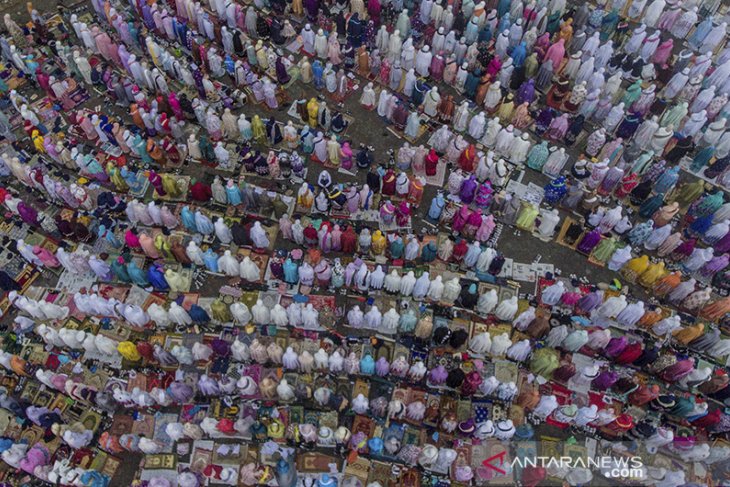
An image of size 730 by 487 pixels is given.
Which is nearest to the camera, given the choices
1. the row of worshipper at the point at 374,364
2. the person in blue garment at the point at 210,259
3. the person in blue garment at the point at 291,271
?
the row of worshipper at the point at 374,364

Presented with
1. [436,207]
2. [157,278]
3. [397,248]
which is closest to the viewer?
[157,278]

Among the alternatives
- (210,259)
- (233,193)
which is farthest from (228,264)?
(233,193)

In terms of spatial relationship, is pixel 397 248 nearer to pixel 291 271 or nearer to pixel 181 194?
pixel 291 271

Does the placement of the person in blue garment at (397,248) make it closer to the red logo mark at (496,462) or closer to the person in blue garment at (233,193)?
the person in blue garment at (233,193)

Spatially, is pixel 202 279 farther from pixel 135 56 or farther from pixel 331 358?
pixel 135 56

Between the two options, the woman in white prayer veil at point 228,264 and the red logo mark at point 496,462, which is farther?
the woman in white prayer veil at point 228,264

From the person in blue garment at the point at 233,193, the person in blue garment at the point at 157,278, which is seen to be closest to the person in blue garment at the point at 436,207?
the person in blue garment at the point at 233,193

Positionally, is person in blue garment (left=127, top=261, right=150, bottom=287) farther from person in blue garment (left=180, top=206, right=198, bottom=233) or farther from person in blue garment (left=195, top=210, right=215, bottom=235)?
person in blue garment (left=195, top=210, right=215, bottom=235)

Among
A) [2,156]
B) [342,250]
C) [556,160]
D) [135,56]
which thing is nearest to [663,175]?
[556,160]
